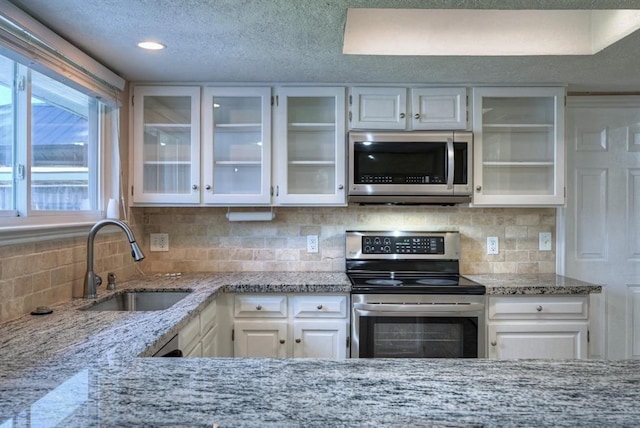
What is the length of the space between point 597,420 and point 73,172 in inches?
93.1

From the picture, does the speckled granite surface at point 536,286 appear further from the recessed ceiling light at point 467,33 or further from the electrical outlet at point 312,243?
the recessed ceiling light at point 467,33

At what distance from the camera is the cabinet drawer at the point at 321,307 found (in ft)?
7.93

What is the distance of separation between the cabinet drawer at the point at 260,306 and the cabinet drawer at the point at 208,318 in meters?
0.17

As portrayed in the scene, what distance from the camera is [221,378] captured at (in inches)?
37.0

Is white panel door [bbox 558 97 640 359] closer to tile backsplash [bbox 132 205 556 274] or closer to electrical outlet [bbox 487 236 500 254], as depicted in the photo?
tile backsplash [bbox 132 205 556 274]

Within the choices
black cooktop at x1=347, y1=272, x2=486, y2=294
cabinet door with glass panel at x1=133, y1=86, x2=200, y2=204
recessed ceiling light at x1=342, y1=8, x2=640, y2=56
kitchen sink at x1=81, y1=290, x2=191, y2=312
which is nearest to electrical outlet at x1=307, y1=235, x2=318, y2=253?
black cooktop at x1=347, y1=272, x2=486, y2=294

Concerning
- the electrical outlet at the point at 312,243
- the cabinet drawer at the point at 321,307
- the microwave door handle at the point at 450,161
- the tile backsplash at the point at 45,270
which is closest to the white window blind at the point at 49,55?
the tile backsplash at the point at 45,270

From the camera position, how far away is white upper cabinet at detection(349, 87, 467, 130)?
2592mm

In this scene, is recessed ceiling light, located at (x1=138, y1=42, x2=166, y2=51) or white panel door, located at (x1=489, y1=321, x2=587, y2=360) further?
white panel door, located at (x1=489, y1=321, x2=587, y2=360)

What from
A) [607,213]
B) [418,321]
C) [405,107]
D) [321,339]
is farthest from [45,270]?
[607,213]

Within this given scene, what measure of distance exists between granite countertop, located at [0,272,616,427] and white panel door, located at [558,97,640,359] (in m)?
2.09

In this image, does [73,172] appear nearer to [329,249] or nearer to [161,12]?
[161,12]

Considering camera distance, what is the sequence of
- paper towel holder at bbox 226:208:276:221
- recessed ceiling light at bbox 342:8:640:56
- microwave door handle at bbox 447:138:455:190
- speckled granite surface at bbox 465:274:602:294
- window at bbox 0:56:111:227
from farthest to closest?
paper towel holder at bbox 226:208:276:221, microwave door handle at bbox 447:138:455:190, speckled granite surface at bbox 465:274:602:294, recessed ceiling light at bbox 342:8:640:56, window at bbox 0:56:111:227

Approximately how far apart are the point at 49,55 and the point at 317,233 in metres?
1.83
